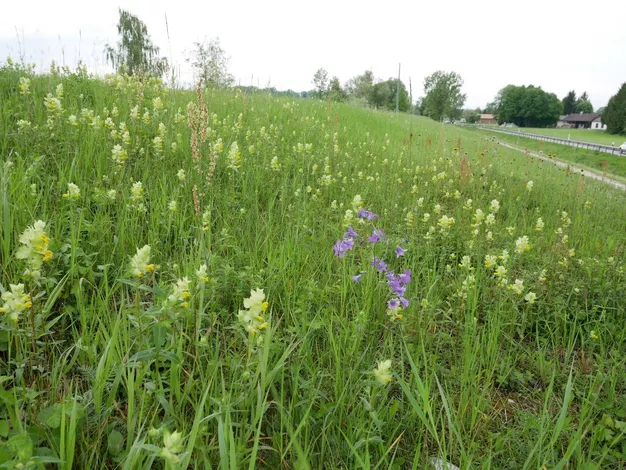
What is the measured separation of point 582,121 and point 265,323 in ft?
400

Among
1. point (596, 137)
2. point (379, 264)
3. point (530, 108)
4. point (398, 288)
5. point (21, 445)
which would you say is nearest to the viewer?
point (21, 445)

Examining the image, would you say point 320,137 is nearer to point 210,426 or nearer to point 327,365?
point 327,365

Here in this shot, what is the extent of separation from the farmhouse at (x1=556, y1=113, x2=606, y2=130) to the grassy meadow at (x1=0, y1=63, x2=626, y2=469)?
112604mm

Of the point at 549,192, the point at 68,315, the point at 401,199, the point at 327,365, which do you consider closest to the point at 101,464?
the point at 68,315

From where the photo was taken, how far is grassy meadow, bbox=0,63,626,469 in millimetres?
1312

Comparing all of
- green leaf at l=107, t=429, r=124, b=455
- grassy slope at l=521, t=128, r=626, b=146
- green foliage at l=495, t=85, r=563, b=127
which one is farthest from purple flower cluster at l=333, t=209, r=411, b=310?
green foliage at l=495, t=85, r=563, b=127

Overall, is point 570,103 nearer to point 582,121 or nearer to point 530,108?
point 582,121

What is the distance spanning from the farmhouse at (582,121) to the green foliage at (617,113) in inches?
2085

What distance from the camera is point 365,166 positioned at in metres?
5.49

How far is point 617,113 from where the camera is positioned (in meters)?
44.8

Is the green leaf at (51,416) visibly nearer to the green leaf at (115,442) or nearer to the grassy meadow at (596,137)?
the green leaf at (115,442)

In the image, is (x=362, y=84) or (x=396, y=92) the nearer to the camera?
(x=396, y=92)

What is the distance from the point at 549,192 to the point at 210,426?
607 centimetres

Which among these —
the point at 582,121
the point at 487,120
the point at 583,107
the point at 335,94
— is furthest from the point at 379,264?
the point at 583,107
